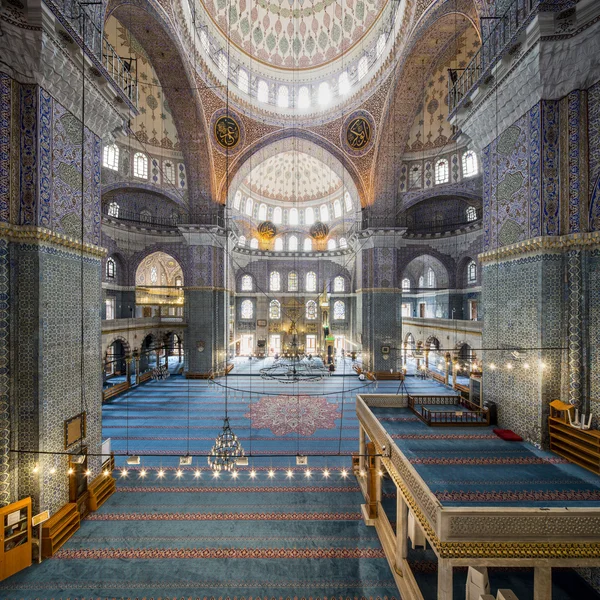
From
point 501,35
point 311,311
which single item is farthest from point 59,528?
point 311,311

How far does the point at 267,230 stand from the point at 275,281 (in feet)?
11.6

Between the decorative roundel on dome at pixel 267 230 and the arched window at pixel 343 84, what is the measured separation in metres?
8.13

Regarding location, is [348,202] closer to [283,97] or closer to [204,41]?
[283,97]

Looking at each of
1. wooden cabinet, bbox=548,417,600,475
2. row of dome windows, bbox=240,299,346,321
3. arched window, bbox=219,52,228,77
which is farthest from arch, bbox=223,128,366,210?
wooden cabinet, bbox=548,417,600,475

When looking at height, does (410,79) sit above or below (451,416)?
above

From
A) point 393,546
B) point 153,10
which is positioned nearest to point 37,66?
point 153,10

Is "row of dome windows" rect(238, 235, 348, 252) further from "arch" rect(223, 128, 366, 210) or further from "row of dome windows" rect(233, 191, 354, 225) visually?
"arch" rect(223, 128, 366, 210)

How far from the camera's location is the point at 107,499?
18.3 ft

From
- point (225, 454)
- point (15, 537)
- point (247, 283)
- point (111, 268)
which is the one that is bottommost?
point (15, 537)

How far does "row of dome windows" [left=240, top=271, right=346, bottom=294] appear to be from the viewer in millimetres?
20570

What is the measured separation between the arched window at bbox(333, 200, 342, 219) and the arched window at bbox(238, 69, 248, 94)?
8666 mm

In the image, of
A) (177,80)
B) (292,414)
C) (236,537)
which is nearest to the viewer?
(236,537)

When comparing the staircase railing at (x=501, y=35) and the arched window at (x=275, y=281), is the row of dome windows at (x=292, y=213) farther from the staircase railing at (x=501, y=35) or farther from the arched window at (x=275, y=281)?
the staircase railing at (x=501, y=35)

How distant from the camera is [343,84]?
13.3 meters
